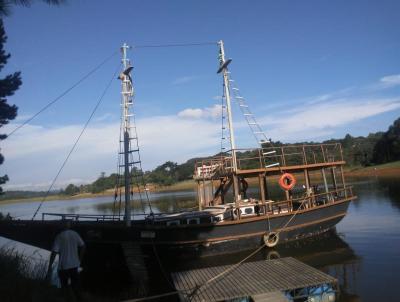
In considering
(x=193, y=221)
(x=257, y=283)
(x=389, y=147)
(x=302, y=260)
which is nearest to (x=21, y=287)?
(x=257, y=283)

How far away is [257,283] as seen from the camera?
31.8 ft

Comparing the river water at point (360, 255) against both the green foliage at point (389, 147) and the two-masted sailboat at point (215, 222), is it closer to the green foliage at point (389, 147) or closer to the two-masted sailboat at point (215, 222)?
the two-masted sailboat at point (215, 222)

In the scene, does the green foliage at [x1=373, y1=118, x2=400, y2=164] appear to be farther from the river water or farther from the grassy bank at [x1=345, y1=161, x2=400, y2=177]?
the river water

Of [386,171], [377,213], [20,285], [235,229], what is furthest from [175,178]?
[20,285]

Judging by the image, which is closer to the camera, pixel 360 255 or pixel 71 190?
pixel 360 255

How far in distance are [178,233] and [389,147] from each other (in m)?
80.5

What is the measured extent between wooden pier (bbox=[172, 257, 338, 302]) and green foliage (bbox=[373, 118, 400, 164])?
258 ft

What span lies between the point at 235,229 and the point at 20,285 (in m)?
10.1

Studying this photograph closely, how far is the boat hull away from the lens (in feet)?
48.9

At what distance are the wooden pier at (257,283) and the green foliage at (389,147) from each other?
78.8 m

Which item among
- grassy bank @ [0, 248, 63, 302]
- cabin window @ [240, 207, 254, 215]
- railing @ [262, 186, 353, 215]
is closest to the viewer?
grassy bank @ [0, 248, 63, 302]

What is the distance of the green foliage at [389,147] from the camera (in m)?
80.8

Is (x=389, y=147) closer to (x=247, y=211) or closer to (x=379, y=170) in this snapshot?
(x=379, y=170)

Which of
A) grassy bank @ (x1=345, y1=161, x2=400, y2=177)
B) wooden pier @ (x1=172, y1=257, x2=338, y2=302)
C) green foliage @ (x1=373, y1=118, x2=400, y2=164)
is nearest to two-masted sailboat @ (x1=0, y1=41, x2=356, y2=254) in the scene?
wooden pier @ (x1=172, y1=257, x2=338, y2=302)
